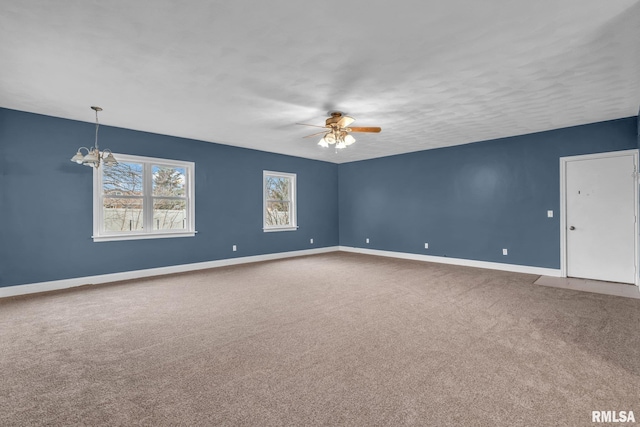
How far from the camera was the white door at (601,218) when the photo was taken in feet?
15.6

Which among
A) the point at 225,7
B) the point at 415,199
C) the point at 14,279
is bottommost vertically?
the point at 14,279

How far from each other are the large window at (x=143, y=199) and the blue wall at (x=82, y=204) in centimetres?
13

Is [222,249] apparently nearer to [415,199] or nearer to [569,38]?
[415,199]

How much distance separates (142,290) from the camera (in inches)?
181

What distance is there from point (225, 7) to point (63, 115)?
3.94 metres

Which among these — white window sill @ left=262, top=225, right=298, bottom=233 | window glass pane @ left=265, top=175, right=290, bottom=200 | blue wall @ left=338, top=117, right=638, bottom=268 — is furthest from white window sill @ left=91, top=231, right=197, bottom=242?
blue wall @ left=338, top=117, right=638, bottom=268

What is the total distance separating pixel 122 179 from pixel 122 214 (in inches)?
23.8

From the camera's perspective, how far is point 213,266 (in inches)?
251

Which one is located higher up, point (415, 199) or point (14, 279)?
point (415, 199)

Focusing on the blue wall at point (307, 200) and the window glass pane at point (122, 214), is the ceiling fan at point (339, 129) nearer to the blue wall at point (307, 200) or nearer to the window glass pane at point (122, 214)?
the blue wall at point (307, 200)

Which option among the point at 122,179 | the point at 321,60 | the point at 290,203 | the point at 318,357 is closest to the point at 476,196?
the point at 290,203

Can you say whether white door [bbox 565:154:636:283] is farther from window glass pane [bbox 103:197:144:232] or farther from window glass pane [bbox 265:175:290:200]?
window glass pane [bbox 103:197:144:232]

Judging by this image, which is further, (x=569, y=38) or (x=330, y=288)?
(x=330, y=288)

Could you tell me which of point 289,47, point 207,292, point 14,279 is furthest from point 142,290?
point 289,47
